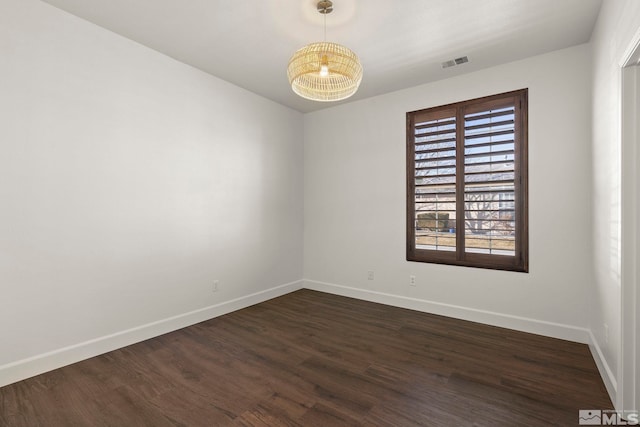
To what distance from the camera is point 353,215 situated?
457cm

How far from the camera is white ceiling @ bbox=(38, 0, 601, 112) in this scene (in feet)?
8.06

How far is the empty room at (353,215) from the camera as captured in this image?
2098 millimetres

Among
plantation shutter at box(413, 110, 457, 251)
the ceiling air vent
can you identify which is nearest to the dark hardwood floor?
plantation shutter at box(413, 110, 457, 251)

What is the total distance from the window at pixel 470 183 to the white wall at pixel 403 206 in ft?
0.35

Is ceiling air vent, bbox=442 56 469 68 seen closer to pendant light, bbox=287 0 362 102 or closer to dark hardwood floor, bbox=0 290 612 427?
pendant light, bbox=287 0 362 102

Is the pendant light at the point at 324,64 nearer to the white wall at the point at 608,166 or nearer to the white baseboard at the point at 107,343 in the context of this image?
the white wall at the point at 608,166

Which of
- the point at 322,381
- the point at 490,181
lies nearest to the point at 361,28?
the point at 490,181

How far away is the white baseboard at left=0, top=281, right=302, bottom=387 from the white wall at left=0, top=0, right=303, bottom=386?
0.04 feet

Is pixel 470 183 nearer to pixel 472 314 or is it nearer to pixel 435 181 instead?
pixel 435 181

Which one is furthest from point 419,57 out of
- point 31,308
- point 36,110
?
point 31,308

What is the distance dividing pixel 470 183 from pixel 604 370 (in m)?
1.99

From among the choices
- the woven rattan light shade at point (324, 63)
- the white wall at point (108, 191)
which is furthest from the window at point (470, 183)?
the white wall at point (108, 191)

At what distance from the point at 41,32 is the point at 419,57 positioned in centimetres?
329

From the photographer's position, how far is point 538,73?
3.20 metres
